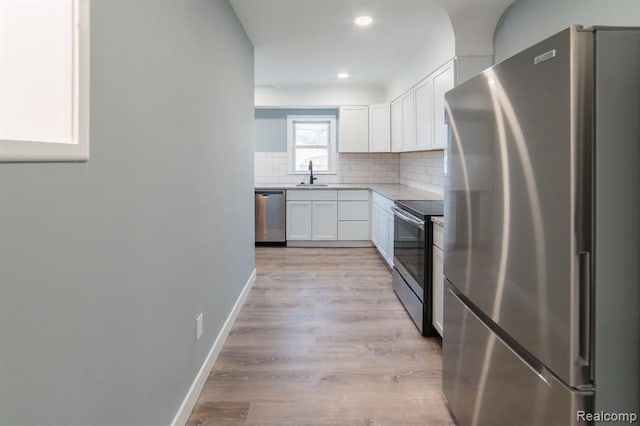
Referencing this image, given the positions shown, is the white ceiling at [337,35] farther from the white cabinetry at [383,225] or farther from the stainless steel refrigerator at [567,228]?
the stainless steel refrigerator at [567,228]

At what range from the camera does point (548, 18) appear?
8.59 ft

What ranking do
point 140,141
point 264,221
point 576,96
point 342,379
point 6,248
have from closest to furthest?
point 6,248
point 576,96
point 140,141
point 342,379
point 264,221

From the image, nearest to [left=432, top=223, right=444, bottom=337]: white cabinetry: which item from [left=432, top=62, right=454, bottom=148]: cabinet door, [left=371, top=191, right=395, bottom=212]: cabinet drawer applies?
[left=432, top=62, right=454, bottom=148]: cabinet door

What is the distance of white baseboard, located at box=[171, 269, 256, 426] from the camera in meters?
1.89

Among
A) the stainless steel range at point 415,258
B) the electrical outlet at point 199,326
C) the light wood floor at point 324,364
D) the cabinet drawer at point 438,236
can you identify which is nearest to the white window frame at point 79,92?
the electrical outlet at point 199,326

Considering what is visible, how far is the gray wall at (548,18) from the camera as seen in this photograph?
2.03 metres

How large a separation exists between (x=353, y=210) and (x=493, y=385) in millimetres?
4678

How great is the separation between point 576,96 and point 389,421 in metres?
1.62

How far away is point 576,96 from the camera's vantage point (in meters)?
1.02

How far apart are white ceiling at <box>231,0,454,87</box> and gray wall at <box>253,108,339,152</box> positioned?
1.09 m

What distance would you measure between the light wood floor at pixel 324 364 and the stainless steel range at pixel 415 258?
4.7 inches

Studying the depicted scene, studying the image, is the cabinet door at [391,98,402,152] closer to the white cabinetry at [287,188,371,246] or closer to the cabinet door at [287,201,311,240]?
the white cabinetry at [287,188,371,246]

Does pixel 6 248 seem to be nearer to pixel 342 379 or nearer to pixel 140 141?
pixel 140 141

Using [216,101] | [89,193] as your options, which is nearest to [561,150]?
[89,193]
